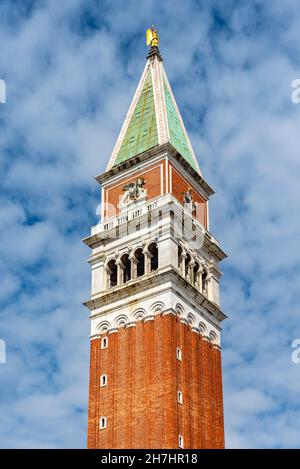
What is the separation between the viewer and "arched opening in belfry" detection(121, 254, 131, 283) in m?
67.6

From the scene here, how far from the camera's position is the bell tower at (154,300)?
6094 centimetres

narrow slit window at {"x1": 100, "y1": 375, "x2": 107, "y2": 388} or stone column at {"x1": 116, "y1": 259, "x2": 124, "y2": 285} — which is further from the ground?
stone column at {"x1": 116, "y1": 259, "x2": 124, "y2": 285}

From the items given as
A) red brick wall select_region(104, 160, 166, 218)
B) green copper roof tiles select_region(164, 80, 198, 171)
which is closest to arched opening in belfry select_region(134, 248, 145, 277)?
red brick wall select_region(104, 160, 166, 218)

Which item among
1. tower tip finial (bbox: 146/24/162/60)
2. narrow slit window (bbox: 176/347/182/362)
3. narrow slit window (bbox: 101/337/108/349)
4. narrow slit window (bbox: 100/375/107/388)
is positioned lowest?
narrow slit window (bbox: 100/375/107/388)

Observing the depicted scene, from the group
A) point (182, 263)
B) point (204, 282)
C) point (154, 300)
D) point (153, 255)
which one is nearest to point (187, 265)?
point (182, 263)

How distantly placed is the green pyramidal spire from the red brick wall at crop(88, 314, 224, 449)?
1642cm

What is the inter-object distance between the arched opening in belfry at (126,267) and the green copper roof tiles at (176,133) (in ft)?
35.2

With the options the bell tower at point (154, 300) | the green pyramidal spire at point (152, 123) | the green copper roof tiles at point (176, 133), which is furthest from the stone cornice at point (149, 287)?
the green copper roof tiles at point (176, 133)

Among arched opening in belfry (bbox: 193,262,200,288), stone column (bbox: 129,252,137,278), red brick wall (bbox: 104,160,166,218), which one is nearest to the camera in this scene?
stone column (bbox: 129,252,137,278)

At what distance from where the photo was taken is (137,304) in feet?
213

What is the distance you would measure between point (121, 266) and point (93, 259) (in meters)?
2.89

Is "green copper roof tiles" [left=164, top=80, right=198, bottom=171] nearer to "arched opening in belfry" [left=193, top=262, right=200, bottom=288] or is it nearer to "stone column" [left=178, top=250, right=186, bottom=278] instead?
"arched opening in belfry" [left=193, top=262, right=200, bottom=288]
